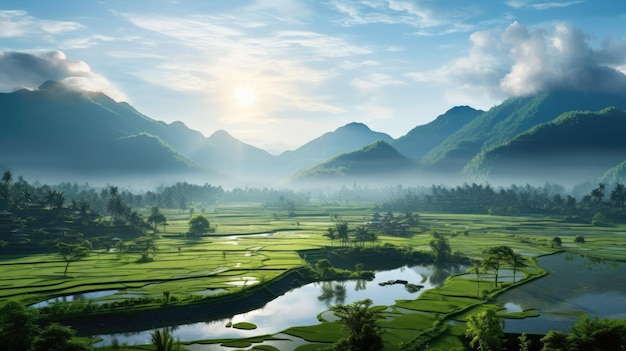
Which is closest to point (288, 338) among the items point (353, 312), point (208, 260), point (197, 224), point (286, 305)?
point (353, 312)

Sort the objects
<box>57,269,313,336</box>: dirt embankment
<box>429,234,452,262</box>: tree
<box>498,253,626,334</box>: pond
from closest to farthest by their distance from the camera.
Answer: <box>57,269,313,336</box>: dirt embankment < <box>498,253,626,334</box>: pond < <box>429,234,452,262</box>: tree

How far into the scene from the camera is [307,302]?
2452 inches

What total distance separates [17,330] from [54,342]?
4.02 meters

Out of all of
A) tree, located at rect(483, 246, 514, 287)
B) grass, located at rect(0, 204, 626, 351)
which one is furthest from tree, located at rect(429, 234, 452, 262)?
tree, located at rect(483, 246, 514, 287)

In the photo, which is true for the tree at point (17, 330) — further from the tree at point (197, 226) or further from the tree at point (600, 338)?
the tree at point (197, 226)

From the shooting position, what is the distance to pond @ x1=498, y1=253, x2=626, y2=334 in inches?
1934

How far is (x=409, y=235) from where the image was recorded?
129m

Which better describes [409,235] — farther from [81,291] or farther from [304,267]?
[81,291]

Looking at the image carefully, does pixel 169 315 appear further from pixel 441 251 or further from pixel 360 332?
pixel 441 251

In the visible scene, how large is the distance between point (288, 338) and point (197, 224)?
84.5m

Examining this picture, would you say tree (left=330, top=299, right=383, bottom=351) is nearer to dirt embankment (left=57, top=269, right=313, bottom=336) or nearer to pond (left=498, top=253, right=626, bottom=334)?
pond (left=498, top=253, right=626, bottom=334)

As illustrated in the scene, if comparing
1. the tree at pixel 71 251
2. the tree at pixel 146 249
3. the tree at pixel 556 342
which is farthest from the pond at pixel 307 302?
the tree at pixel 71 251

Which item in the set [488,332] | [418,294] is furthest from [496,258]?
[488,332]

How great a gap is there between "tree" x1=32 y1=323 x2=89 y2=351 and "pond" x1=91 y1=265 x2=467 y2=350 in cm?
1110
